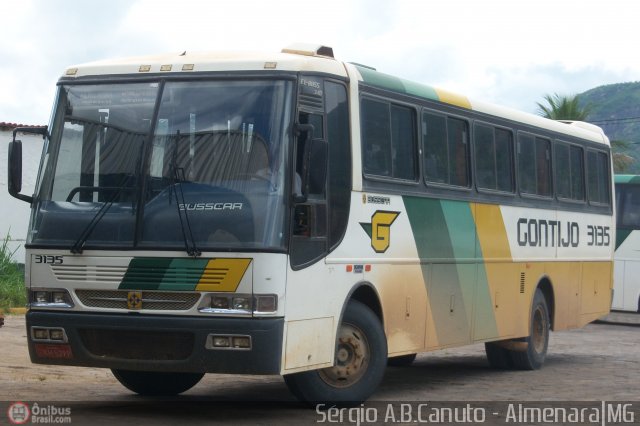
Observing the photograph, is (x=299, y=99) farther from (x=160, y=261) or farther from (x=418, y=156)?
(x=418, y=156)

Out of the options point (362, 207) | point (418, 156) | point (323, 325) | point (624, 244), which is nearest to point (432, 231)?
point (418, 156)

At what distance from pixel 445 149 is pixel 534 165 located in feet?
9.97

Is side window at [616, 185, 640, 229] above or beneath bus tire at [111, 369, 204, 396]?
above

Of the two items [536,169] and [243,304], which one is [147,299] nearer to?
[243,304]

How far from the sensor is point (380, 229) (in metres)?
11.8

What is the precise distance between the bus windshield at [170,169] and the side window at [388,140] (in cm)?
151

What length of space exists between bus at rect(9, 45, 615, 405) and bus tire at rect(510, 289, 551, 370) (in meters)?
3.50

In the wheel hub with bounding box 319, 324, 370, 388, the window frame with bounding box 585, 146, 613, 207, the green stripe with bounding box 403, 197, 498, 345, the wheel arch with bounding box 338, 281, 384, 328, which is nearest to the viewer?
the wheel hub with bounding box 319, 324, 370, 388

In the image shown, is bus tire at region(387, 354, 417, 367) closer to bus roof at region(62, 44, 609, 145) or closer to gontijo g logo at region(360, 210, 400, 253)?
gontijo g logo at region(360, 210, 400, 253)

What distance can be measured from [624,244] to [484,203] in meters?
15.6

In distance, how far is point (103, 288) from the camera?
403 inches

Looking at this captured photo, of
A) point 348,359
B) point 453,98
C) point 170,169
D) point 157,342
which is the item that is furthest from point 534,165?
point 157,342

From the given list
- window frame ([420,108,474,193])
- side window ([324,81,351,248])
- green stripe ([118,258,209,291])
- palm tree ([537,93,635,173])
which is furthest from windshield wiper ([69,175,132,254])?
palm tree ([537,93,635,173])

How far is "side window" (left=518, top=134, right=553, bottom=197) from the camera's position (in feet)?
51.3
